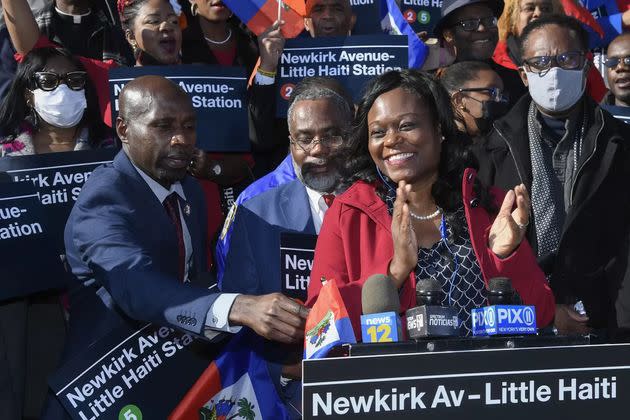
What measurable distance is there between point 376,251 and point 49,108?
10.1 feet

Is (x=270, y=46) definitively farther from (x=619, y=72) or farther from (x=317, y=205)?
(x=619, y=72)

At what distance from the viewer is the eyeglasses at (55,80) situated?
260 inches

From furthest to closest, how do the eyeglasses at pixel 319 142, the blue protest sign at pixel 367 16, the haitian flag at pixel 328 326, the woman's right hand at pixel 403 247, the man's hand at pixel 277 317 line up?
1. the blue protest sign at pixel 367 16
2. the eyeglasses at pixel 319 142
3. the man's hand at pixel 277 317
4. the woman's right hand at pixel 403 247
5. the haitian flag at pixel 328 326

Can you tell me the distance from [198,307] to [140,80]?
1353 millimetres

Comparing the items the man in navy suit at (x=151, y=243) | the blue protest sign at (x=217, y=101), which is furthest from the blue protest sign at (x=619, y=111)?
the man in navy suit at (x=151, y=243)

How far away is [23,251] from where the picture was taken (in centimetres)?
558

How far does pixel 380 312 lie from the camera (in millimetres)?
3322

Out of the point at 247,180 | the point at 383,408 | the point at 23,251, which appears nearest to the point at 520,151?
the point at 247,180

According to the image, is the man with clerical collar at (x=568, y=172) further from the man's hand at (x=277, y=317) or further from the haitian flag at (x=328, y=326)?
the haitian flag at (x=328, y=326)

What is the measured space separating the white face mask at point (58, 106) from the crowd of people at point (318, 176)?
11mm

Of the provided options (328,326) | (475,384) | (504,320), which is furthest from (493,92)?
(475,384)

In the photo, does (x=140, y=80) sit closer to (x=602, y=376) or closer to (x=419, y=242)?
(x=419, y=242)

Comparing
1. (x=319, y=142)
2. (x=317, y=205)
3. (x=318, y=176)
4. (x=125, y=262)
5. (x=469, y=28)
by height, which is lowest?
(x=125, y=262)

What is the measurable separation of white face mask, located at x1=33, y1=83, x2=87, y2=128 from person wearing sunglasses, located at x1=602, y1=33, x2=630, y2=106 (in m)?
3.51
